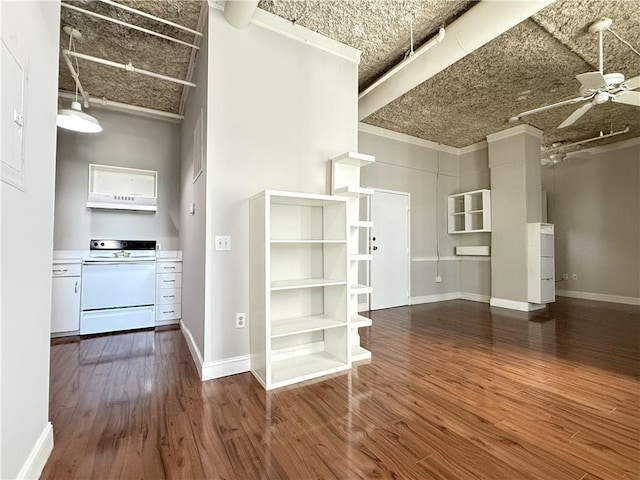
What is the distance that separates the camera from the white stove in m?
3.54

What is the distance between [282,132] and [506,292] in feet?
15.4

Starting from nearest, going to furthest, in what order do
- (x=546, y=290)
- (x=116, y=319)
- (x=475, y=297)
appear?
1. (x=116, y=319)
2. (x=546, y=290)
3. (x=475, y=297)

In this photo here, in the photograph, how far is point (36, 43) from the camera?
4.32 feet

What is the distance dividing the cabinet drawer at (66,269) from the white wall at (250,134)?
2320mm

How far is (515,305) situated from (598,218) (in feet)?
9.25

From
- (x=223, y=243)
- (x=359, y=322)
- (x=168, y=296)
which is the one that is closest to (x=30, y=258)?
(x=223, y=243)

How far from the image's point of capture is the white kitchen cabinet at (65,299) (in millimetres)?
3428

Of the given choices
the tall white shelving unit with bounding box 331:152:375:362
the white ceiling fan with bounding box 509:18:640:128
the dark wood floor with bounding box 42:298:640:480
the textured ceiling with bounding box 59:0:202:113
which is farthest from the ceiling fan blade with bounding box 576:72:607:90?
the textured ceiling with bounding box 59:0:202:113

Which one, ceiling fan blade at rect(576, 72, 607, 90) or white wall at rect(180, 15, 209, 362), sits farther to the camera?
ceiling fan blade at rect(576, 72, 607, 90)

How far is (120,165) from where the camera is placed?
412 centimetres

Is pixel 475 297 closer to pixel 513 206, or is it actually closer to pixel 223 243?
pixel 513 206

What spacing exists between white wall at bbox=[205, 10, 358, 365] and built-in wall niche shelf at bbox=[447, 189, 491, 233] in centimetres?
378

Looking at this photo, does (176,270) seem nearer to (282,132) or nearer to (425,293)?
(282,132)

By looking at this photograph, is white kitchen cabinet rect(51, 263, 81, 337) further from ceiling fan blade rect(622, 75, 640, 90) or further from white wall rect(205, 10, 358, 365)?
ceiling fan blade rect(622, 75, 640, 90)
